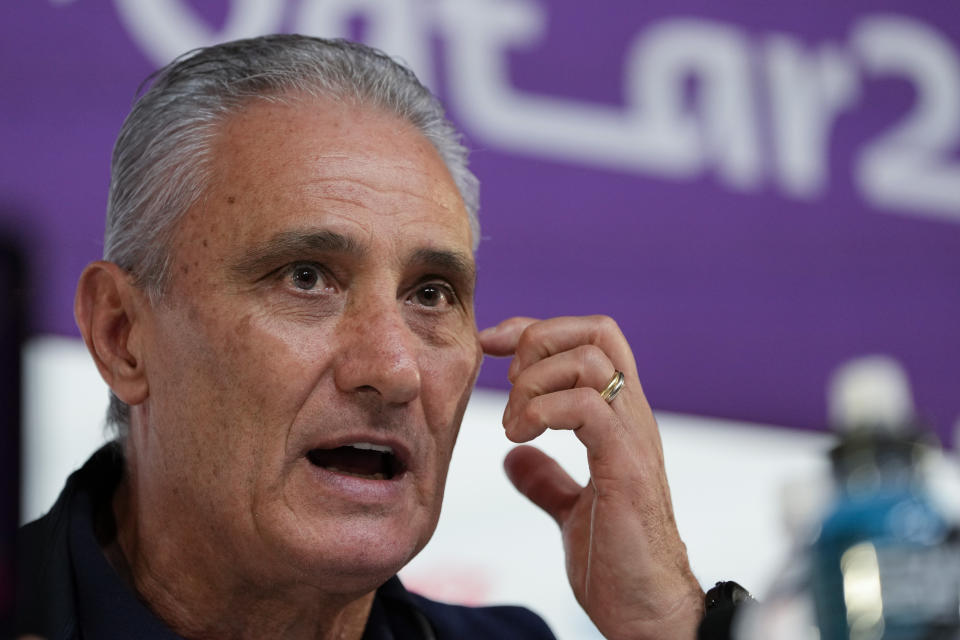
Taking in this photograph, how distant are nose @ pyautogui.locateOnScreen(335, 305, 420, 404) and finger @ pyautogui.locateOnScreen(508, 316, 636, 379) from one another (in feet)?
0.83

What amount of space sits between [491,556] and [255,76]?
1415 millimetres

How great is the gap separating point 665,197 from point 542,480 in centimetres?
155

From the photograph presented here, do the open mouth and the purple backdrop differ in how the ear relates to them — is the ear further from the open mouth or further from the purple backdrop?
the purple backdrop

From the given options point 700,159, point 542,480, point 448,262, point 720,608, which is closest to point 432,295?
point 448,262

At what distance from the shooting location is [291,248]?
1.88 meters

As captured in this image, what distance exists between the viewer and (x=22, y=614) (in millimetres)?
879

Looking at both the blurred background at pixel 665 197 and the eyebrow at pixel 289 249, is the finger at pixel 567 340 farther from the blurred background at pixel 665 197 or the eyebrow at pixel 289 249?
the blurred background at pixel 665 197

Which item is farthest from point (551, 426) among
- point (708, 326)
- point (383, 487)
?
point (708, 326)

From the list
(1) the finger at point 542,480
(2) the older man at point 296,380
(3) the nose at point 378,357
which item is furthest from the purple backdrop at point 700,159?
(3) the nose at point 378,357

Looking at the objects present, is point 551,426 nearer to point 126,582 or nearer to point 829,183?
point 126,582

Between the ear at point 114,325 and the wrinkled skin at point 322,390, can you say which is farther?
the ear at point 114,325

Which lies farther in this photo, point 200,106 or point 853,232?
point 853,232

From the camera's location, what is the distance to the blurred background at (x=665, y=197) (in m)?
2.92

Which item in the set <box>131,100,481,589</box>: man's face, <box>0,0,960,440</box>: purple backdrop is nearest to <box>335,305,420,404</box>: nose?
<box>131,100,481,589</box>: man's face
